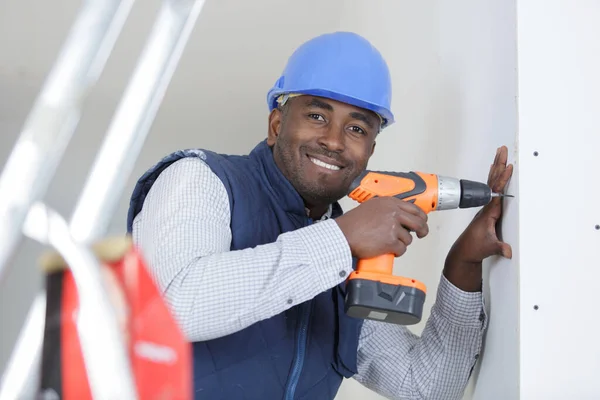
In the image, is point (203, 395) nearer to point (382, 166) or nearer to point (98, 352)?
point (98, 352)

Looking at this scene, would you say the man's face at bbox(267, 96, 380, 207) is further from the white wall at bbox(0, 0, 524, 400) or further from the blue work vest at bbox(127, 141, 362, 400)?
the white wall at bbox(0, 0, 524, 400)

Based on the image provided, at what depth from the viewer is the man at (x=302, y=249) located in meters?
1.21

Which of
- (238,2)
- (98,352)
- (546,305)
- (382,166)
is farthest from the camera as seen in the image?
(238,2)

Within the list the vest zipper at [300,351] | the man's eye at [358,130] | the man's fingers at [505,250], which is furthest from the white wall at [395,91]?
the vest zipper at [300,351]

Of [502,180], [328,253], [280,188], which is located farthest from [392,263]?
[280,188]

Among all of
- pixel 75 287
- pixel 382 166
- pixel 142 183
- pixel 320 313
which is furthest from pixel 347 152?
pixel 75 287

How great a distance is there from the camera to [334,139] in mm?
1641

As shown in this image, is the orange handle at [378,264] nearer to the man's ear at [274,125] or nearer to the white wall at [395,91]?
the white wall at [395,91]

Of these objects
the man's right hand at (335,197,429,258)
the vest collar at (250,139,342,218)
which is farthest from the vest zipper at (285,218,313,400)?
the man's right hand at (335,197,429,258)

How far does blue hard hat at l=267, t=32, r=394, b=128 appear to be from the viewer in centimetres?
160

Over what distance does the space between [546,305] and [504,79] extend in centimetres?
48

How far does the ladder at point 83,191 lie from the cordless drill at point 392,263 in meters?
0.82

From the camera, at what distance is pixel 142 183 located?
1.50 metres

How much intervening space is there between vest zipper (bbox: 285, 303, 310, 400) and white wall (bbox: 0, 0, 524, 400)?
412 millimetres
